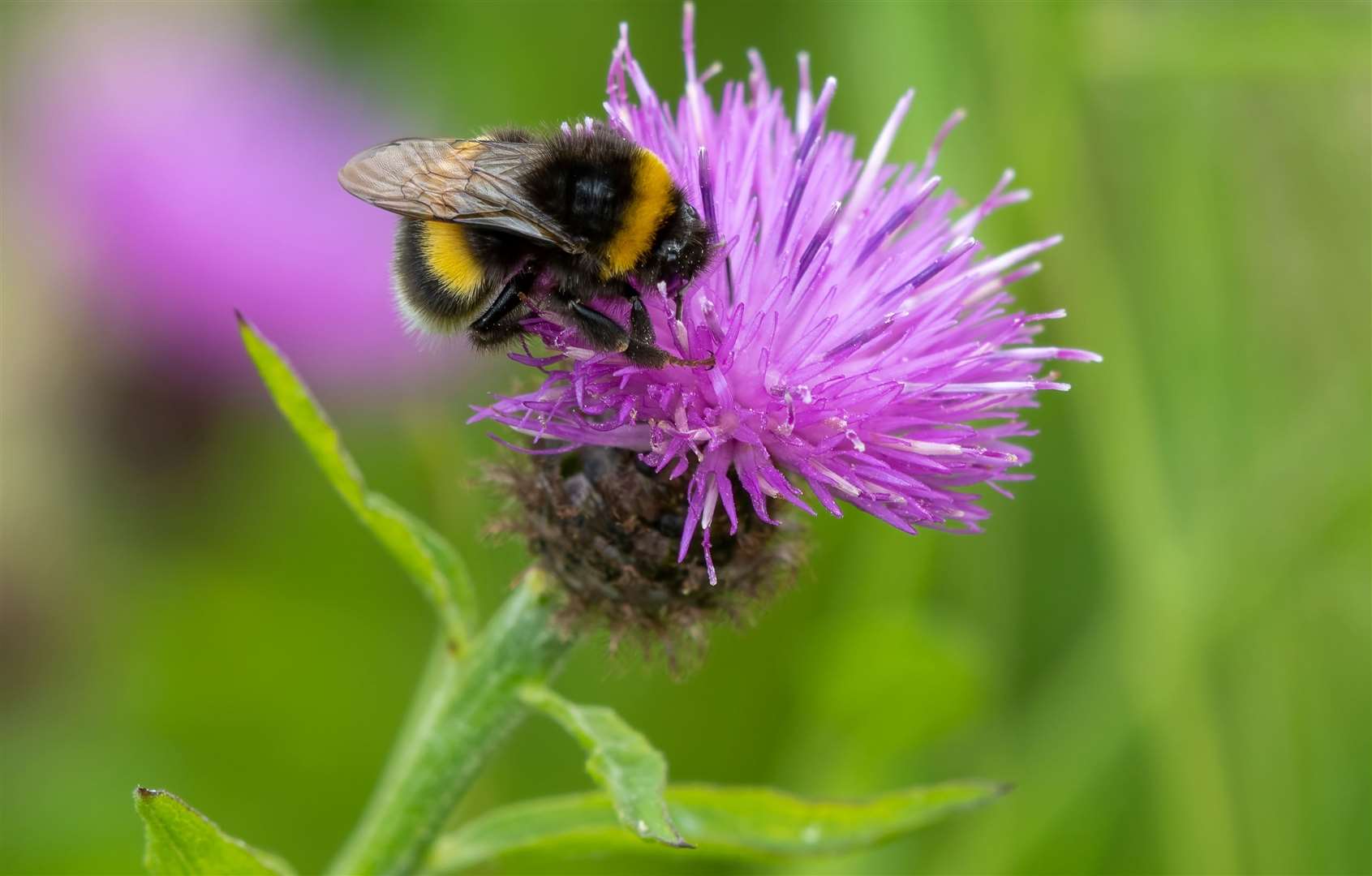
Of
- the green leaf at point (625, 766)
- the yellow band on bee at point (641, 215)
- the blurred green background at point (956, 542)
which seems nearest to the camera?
Answer: the green leaf at point (625, 766)

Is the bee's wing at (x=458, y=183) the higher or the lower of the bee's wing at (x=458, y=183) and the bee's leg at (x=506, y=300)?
the higher

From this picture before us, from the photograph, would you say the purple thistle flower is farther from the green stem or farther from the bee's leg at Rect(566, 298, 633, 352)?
the green stem

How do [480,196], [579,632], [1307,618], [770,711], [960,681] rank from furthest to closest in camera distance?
[770,711]
[1307,618]
[960,681]
[579,632]
[480,196]

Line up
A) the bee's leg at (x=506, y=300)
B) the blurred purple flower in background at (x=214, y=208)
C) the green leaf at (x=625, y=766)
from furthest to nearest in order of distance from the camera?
1. the blurred purple flower in background at (x=214, y=208)
2. the bee's leg at (x=506, y=300)
3. the green leaf at (x=625, y=766)

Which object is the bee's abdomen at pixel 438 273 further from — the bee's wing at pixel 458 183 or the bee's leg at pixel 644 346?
the bee's leg at pixel 644 346

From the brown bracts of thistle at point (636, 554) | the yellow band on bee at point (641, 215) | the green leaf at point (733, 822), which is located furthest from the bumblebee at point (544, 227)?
the green leaf at point (733, 822)

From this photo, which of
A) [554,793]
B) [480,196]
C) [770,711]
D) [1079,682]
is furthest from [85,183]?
[1079,682]

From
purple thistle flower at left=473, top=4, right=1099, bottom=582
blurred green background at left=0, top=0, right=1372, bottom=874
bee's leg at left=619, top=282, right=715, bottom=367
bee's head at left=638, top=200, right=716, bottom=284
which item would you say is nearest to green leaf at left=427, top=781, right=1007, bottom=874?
purple thistle flower at left=473, top=4, right=1099, bottom=582

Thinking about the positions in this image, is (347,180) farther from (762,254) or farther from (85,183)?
(85,183)
